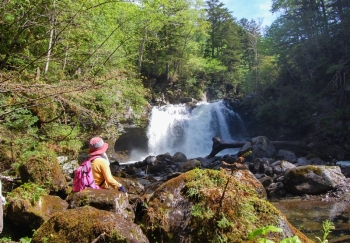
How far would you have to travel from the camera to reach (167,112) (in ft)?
83.8

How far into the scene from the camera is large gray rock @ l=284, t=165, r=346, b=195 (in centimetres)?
1020

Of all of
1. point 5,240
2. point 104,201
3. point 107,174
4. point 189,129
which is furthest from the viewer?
point 189,129

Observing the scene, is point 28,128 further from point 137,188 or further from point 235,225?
point 235,225

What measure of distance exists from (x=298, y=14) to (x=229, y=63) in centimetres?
1718

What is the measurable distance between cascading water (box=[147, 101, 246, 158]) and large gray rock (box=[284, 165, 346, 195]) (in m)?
12.0

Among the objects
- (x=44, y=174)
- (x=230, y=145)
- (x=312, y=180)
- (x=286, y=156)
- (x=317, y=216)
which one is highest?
(x=44, y=174)

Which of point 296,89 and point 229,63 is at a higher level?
point 229,63

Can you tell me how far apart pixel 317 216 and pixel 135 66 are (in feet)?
35.6

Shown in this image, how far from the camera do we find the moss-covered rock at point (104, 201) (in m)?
3.59

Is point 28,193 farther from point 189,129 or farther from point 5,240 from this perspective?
point 189,129

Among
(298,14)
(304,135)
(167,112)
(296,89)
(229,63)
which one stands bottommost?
(304,135)

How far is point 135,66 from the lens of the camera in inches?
593

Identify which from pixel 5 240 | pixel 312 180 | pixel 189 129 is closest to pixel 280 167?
pixel 312 180

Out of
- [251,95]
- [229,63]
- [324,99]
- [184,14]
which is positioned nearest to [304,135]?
[324,99]
